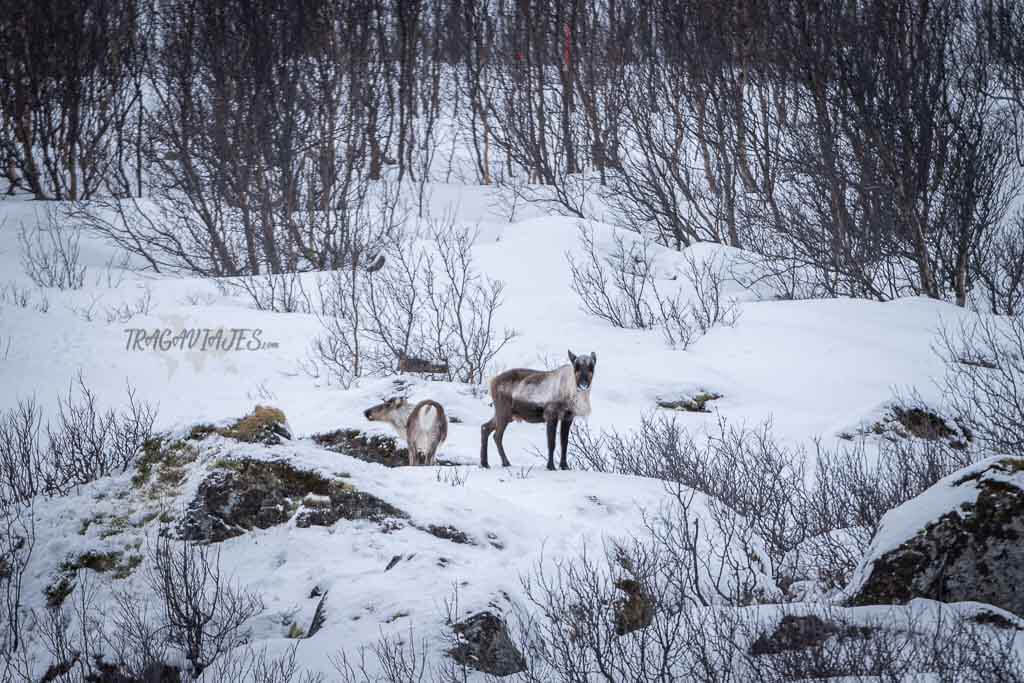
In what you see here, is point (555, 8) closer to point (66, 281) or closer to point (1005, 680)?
point (66, 281)

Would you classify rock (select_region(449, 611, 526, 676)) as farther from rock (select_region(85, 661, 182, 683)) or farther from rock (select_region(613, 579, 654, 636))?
rock (select_region(85, 661, 182, 683))

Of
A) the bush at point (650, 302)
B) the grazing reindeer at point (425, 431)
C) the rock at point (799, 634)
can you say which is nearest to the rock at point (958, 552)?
the rock at point (799, 634)

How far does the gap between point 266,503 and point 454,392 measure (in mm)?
7327

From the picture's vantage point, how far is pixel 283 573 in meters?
5.26

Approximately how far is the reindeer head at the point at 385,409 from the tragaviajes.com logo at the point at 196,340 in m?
6.12

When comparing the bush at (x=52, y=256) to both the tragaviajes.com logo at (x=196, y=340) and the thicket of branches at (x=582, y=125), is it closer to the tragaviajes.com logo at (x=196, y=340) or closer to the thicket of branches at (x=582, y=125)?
the thicket of branches at (x=582, y=125)

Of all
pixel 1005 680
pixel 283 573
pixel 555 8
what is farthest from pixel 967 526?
pixel 555 8

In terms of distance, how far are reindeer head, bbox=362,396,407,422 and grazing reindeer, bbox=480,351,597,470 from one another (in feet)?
5.93

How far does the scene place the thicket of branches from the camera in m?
17.3

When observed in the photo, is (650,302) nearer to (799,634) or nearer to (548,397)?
(548,397)

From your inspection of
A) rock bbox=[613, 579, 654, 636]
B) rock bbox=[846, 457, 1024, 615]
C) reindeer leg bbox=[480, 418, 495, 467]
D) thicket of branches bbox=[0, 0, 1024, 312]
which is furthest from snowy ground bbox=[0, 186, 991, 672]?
rock bbox=[846, 457, 1024, 615]

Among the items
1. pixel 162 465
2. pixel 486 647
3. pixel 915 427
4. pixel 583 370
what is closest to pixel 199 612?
pixel 486 647

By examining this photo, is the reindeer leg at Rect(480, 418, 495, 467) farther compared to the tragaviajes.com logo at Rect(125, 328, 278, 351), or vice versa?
the tragaviajes.com logo at Rect(125, 328, 278, 351)

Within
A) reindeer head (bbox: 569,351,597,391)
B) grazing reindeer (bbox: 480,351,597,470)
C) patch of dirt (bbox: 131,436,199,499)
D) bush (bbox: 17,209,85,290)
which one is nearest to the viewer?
patch of dirt (bbox: 131,436,199,499)
